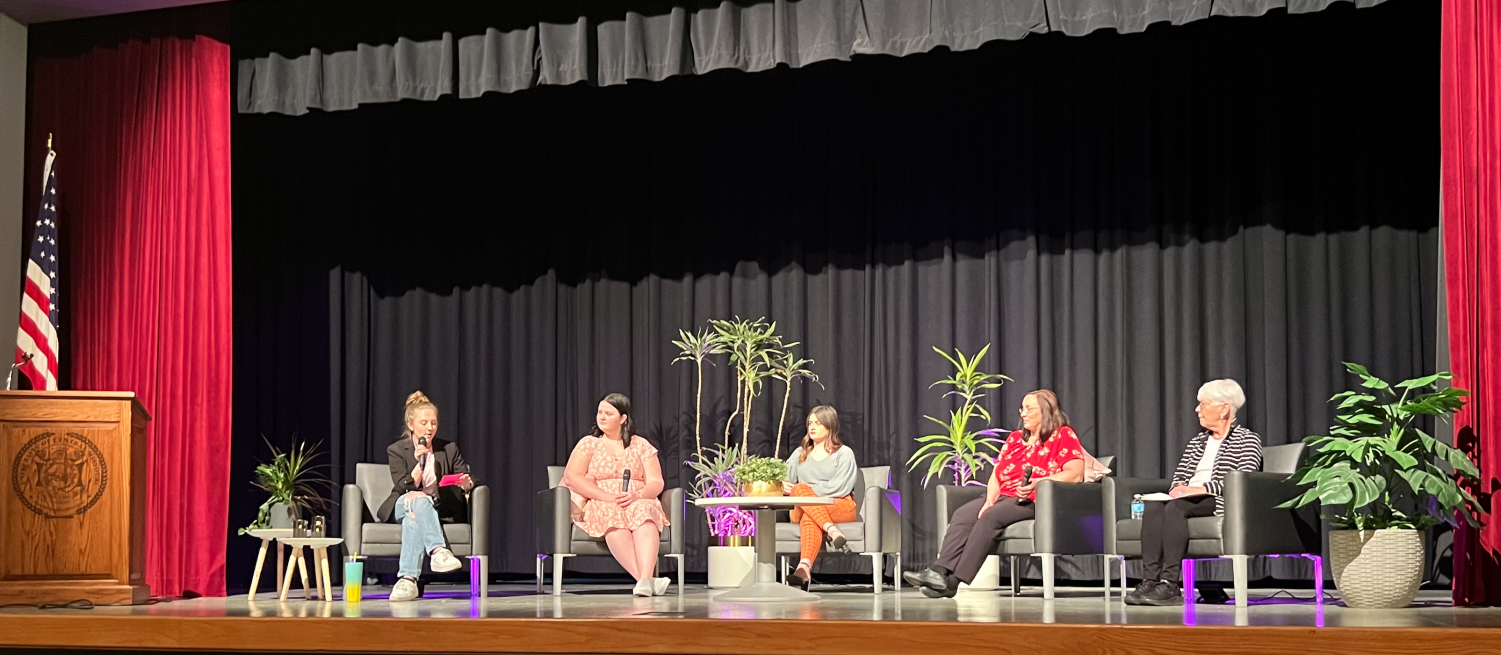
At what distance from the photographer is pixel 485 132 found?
8.36 m

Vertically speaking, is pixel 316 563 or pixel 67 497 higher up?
pixel 67 497

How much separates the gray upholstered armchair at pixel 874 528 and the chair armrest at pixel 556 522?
2.98ft

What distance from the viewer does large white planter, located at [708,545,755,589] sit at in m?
6.45

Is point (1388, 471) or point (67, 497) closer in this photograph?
point (1388, 471)

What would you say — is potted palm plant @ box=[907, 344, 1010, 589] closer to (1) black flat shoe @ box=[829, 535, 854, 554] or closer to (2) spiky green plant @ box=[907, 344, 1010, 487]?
(2) spiky green plant @ box=[907, 344, 1010, 487]

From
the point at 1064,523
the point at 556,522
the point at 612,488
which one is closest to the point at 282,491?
the point at 556,522

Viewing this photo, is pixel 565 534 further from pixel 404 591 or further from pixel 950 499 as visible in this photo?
pixel 950 499

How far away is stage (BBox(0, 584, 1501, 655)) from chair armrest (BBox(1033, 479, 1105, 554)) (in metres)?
0.39

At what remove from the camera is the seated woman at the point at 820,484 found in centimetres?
646

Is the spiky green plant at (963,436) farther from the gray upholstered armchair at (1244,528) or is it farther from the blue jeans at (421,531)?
the blue jeans at (421,531)

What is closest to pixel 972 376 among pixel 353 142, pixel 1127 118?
pixel 1127 118

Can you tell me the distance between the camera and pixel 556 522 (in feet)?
20.7

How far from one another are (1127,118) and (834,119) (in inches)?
58.7

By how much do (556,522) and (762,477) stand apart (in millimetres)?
972
